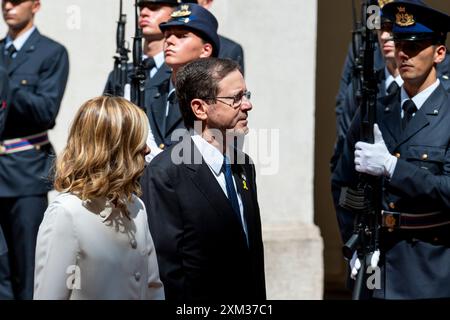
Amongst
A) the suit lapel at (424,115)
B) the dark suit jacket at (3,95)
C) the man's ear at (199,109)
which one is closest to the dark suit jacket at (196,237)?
the man's ear at (199,109)

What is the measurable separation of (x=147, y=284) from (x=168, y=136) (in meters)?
1.88

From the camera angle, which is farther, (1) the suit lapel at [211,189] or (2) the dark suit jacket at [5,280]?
(2) the dark suit jacket at [5,280]

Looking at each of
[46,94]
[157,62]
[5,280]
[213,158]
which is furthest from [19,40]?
[213,158]

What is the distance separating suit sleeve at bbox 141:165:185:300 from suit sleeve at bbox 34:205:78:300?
0.53 metres

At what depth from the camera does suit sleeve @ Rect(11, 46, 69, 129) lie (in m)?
6.96

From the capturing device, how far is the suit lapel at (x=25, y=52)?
7.16 metres

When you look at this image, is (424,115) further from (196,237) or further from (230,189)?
(196,237)

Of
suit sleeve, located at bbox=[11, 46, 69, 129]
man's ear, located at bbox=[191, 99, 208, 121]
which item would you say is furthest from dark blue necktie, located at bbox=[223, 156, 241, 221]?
suit sleeve, located at bbox=[11, 46, 69, 129]

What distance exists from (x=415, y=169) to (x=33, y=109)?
2.76 metres

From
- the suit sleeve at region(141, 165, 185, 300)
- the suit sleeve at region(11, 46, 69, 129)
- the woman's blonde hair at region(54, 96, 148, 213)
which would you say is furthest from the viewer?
the suit sleeve at region(11, 46, 69, 129)

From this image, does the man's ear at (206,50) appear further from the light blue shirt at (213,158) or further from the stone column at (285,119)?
the stone column at (285,119)

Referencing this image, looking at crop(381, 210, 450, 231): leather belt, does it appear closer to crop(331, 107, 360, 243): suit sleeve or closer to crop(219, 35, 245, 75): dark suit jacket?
crop(331, 107, 360, 243): suit sleeve

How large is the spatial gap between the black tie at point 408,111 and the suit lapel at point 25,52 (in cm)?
281

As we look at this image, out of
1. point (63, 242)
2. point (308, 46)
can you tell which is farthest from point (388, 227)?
point (308, 46)
